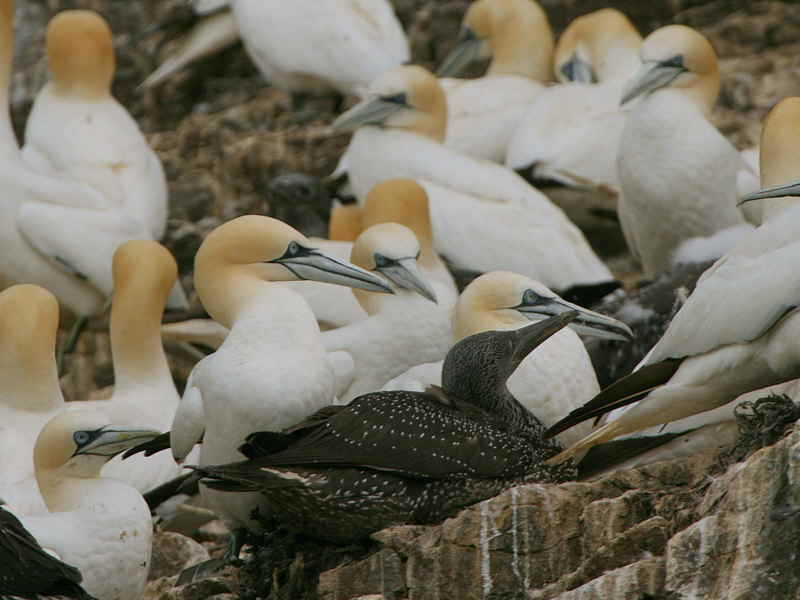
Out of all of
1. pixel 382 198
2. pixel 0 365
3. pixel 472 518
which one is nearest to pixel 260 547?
pixel 472 518

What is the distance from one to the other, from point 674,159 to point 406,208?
1172 millimetres

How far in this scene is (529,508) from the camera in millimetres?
5805

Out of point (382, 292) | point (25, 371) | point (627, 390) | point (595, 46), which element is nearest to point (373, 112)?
point (595, 46)

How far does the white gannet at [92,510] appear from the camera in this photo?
6578mm

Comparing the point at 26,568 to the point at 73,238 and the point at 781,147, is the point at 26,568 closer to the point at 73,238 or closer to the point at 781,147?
the point at 781,147

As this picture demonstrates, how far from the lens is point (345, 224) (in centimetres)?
1030

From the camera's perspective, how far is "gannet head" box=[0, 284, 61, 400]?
8250 mm

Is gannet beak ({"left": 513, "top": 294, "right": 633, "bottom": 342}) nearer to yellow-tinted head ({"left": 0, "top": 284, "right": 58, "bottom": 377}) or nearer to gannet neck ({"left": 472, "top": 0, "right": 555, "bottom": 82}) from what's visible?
yellow-tinted head ({"left": 0, "top": 284, "right": 58, "bottom": 377})

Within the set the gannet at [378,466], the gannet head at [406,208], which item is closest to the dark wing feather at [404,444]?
the gannet at [378,466]

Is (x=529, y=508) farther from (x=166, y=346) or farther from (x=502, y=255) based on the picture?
(x=166, y=346)

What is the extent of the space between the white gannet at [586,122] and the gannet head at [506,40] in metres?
0.53

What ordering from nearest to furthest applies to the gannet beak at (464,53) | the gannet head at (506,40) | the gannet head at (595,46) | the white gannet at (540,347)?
the white gannet at (540,347) → the gannet head at (595,46) → the gannet head at (506,40) → the gannet beak at (464,53)

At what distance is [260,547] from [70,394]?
4.41 metres

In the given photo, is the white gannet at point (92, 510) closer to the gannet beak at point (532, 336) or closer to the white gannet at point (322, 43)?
the gannet beak at point (532, 336)
